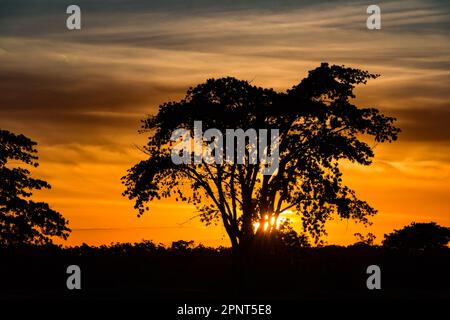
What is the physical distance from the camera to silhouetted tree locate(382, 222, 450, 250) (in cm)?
12050

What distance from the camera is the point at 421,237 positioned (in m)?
122

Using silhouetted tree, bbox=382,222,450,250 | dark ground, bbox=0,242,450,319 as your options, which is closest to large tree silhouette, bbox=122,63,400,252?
dark ground, bbox=0,242,450,319

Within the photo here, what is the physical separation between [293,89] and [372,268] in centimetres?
1792

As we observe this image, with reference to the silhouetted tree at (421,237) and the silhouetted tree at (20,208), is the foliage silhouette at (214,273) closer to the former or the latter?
the silhouetted tree at (20,208)

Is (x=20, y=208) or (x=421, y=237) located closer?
(x=20, y=208)

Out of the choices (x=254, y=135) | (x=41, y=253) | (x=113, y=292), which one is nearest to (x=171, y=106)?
(x=254, y=135)

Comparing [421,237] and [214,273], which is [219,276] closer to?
[214,273]

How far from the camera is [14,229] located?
67000mm

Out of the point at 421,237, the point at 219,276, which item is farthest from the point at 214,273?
the point at 421,237

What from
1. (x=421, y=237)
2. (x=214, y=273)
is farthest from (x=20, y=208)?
(x=421, y=237)

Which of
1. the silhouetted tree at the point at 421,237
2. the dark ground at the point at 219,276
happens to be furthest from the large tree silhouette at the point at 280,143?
the silhouetted tree at the point at 421,237

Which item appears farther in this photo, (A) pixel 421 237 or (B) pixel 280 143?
(A) pixel 421 237

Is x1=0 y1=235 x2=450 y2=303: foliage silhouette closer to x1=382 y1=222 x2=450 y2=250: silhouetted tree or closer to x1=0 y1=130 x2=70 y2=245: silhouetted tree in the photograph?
x1=0 y1=130 x2=70 y2=245: silhouetted tree

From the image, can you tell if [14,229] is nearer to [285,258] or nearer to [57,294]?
[57,294]
